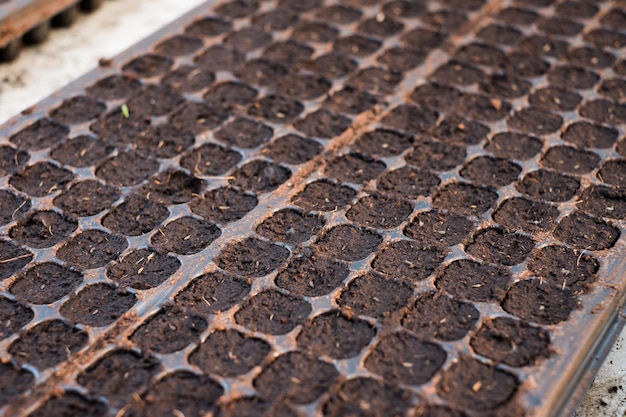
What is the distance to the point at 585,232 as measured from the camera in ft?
8.89

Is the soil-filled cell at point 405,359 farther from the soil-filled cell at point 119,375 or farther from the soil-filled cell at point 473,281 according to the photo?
the soil-filled cell at point 119,375

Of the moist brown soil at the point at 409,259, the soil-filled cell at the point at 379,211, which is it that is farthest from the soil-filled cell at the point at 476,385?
the soil-filled cell at the point at 379,211

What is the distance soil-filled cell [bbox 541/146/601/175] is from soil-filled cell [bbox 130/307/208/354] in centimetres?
139

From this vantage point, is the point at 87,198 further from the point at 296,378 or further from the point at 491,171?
the point at 491,171

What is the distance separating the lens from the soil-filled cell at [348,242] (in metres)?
2.63

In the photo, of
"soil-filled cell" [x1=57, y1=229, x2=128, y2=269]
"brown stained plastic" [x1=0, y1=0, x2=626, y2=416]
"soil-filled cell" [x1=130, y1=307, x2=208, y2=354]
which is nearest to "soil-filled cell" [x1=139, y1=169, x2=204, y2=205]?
"brown stained plastic" [x1=0, y1=0, x2=626, y2=416]

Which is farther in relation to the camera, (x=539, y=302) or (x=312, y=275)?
(x=312, y=275)

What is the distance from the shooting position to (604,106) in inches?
131

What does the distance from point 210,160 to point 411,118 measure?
79 centimetres

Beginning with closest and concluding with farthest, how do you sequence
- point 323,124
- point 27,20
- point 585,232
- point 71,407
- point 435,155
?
point 71,407
point 585,232
point 435,155
point 323,124
point 27,20

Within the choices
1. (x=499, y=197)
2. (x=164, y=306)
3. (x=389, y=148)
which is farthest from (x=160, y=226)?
(x=499, y=197)

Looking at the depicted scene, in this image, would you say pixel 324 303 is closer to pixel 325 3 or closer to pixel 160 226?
pixel 160 226

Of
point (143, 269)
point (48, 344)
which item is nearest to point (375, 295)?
point (143, 269)

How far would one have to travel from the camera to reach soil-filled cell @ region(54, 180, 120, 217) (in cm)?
282
